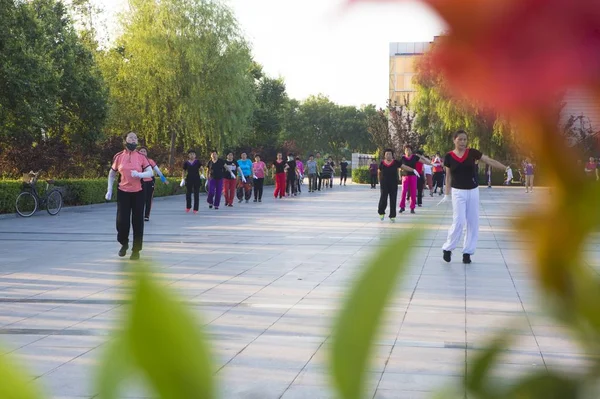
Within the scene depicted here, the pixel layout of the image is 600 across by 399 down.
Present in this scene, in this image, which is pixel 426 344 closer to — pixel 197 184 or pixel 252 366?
pixel 252 366

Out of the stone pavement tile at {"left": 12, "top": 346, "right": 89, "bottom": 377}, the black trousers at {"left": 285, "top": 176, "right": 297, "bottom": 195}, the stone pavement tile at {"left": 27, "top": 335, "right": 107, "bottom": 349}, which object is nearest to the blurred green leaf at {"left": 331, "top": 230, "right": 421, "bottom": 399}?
the stone pavement tile at {"left": 12, "top": 346, "right": 89, "bottom": 377}

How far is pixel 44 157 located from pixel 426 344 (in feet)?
A: 66.2

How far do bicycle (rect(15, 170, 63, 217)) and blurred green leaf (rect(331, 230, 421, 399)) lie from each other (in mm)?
18236

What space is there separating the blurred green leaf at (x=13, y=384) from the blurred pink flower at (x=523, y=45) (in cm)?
20

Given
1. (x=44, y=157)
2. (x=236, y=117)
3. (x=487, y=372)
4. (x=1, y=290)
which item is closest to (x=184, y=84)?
(x=236, y=117)

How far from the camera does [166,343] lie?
0.26 m

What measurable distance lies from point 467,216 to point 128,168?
4.41 meters

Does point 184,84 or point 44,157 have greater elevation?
point 184,84

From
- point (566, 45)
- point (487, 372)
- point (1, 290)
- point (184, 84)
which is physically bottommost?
point (1, 290)

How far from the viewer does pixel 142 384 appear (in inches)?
10.4

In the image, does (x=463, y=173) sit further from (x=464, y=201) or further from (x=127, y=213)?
(x=127, y=213)

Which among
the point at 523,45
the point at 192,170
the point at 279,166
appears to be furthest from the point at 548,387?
the point at 279,166

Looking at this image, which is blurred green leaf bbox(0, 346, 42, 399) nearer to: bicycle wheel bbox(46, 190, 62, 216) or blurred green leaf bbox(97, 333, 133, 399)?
blurred green leaf bbox(97, 333, 133, 399)

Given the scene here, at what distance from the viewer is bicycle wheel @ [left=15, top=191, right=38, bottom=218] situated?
17.5 meters
